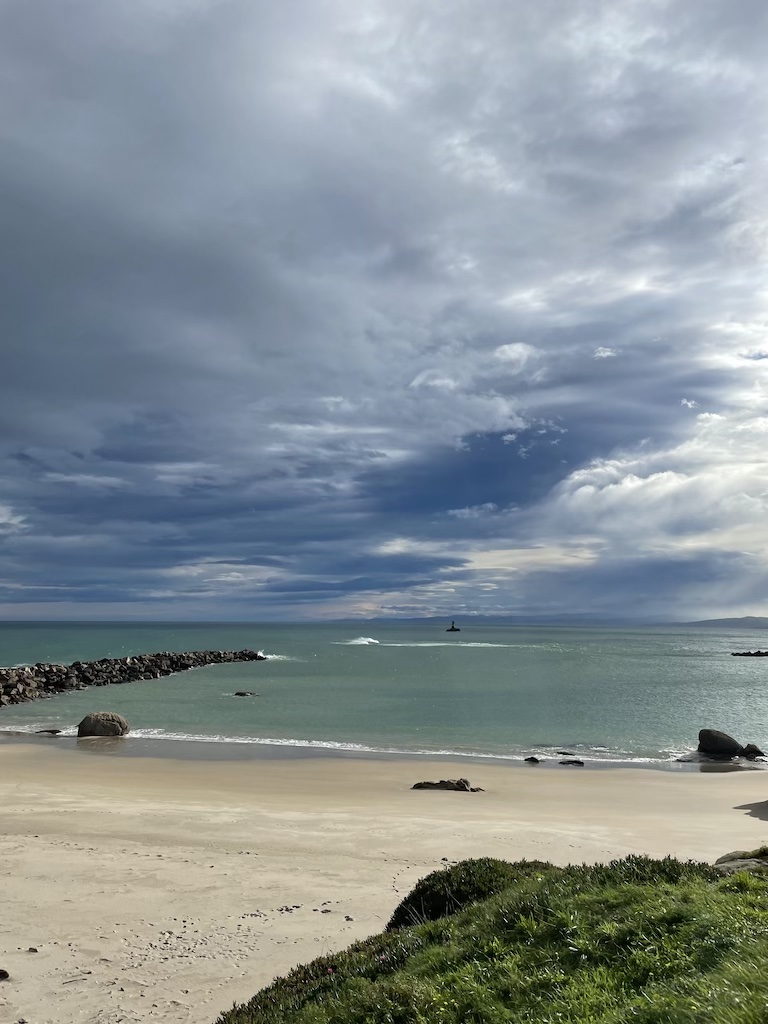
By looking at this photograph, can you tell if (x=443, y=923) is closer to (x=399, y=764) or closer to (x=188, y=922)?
(x=188, y=922)

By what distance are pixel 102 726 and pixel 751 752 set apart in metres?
31.2

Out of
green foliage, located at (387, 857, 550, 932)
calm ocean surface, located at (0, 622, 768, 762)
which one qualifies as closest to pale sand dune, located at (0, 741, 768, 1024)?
green foliage, located at (387, 857, 550, 932)

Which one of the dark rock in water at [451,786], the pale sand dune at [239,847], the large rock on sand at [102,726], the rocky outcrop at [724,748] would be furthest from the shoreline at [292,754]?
the dark rock in water at [451,786]

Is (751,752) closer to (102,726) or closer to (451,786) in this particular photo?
(451,786)

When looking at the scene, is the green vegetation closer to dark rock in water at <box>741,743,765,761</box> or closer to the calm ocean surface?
the calm ocean surface

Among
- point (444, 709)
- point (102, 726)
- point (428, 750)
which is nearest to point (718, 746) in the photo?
point (428, 750)

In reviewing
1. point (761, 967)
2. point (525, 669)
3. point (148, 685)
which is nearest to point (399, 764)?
point (761, 967)

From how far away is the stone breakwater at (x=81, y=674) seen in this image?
52344 millimetres

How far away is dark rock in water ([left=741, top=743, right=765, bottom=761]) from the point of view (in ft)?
102

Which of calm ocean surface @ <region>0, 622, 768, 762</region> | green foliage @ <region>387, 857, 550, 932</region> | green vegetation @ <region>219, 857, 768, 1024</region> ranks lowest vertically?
calm ocean surface @ <region>0, 622, 768, 762</region>

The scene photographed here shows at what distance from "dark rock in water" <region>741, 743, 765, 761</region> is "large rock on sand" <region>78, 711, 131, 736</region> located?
29.9 metres

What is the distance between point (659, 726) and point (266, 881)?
1269 inches

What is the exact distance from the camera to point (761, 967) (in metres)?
4.68

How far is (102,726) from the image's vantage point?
33.5 metres
